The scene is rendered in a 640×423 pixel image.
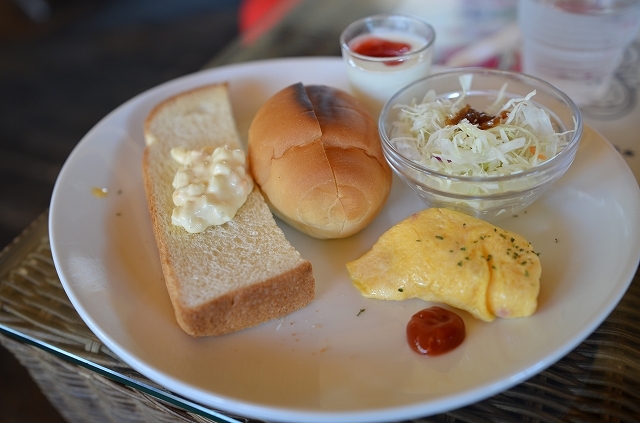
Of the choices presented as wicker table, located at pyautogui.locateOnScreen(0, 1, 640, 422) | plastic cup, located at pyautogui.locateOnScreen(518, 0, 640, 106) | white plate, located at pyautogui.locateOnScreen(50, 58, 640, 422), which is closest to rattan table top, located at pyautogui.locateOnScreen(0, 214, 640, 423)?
wicker table, located at pyautogui.locateOnScreen(0, 1, 640, 422)

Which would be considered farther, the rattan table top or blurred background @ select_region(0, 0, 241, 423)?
blurred background @ select_region(0, 0, 241, 423)

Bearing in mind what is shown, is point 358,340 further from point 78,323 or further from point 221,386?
point 78,323

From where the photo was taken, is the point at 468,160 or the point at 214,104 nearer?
the point at 468,160

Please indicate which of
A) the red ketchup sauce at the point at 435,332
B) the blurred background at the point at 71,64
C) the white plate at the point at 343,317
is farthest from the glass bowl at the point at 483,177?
the blurred background at the point at 71,64

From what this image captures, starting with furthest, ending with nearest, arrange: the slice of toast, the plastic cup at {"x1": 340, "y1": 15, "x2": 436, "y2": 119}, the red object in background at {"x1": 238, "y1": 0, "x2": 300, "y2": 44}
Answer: the red object in background at {"x1": 238, "y1": 0, "x2": 300, "y2": 44}, the plastic cup at {"x1": 340, "y1": 15, "x2": 436, "y2": 119}, the slice of toast

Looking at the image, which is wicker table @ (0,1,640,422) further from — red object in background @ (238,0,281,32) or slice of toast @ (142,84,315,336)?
red object in background @ (238,0,281,32)

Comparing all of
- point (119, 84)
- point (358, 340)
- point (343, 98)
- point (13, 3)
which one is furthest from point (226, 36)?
point (358, 340)

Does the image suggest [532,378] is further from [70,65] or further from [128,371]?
[70,65]
